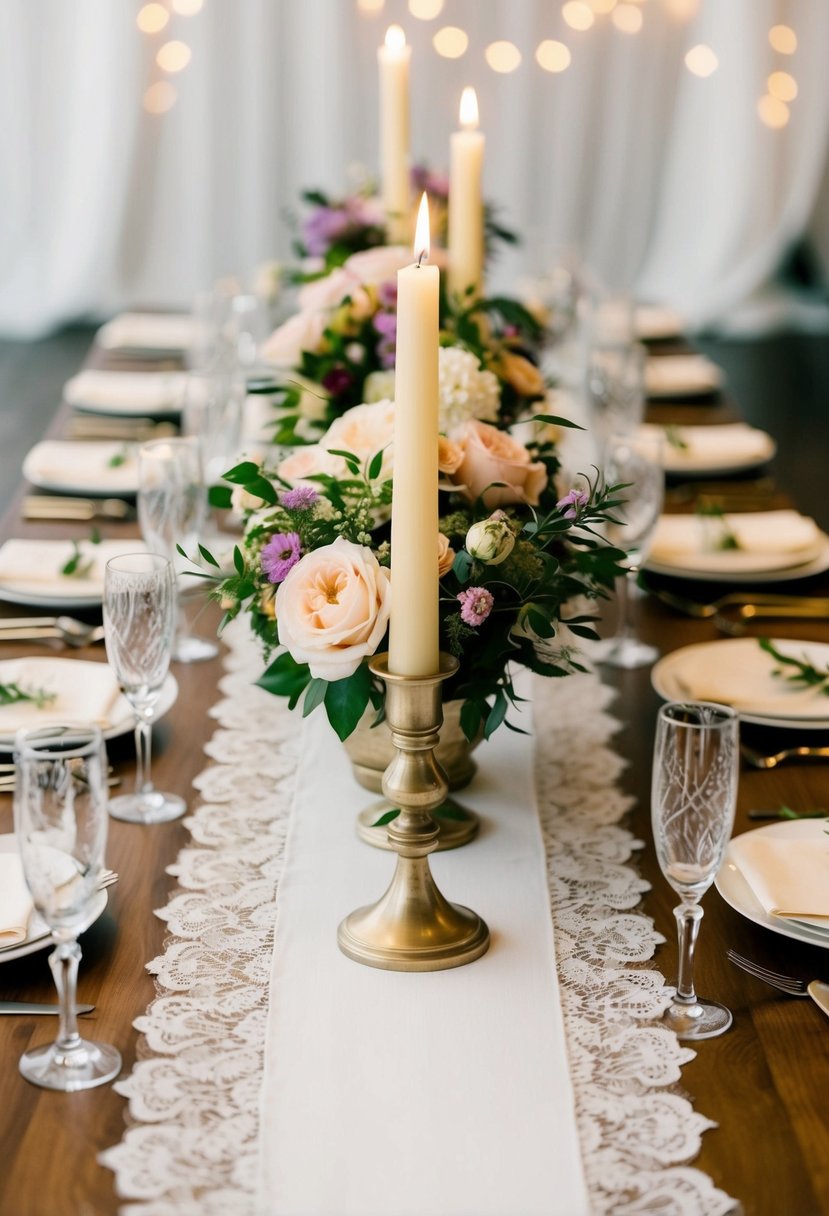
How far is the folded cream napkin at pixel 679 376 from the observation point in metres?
3.10

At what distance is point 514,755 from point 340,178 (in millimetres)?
4944

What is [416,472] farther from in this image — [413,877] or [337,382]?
[337,382]

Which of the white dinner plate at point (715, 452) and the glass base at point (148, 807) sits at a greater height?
the white dinner plate at point (715, 452)

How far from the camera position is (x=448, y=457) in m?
1.37

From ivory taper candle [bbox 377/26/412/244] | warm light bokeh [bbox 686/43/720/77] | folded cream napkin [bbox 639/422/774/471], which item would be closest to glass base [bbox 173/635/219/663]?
folded cream napkin [bbox 639/422/774/471]

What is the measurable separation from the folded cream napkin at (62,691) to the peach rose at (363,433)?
1.25ft

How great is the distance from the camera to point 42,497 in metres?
2.35

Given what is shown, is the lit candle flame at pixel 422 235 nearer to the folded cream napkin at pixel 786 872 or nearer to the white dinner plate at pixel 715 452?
the folded cream napkin at pixel 786 872

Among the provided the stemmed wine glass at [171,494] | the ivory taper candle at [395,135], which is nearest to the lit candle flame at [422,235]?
the stemmed wine glass at [171,494]

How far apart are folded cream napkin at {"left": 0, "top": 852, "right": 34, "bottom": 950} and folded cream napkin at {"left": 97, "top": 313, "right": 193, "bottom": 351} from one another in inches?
83.1

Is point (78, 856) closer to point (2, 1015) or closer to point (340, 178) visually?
point (2, 1015)

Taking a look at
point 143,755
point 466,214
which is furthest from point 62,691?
point 466,214

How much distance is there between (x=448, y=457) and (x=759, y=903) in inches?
18.7

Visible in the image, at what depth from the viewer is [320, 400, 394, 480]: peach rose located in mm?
1399
